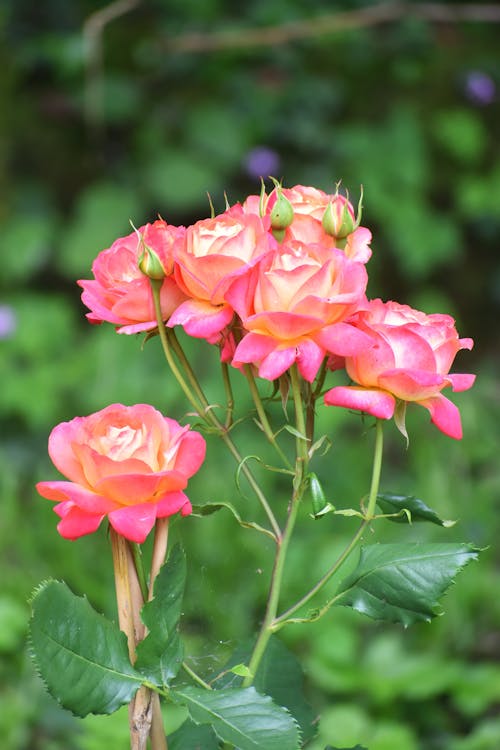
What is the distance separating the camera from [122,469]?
0.53 meters

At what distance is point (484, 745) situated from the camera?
131 centimetres

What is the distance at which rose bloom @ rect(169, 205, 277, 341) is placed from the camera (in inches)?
21.6

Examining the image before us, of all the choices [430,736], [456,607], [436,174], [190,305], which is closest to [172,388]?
[456,607]

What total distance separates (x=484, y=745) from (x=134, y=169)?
1907mm

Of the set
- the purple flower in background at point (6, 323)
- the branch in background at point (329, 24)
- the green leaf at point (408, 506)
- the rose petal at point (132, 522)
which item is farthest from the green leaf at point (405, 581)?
the purple flower in background at point (6, 323)

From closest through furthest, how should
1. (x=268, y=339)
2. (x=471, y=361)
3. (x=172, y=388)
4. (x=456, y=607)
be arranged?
(x=268, y=339) → (x=456, y=607) → (x=172, y=388) → (x=471, y=361)

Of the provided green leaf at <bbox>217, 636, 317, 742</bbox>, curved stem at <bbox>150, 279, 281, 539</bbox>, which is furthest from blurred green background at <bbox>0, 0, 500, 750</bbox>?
curved stem at <bbox>150, 279, 281, 539</bbox>

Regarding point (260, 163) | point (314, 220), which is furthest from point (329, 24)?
point (314, 220)

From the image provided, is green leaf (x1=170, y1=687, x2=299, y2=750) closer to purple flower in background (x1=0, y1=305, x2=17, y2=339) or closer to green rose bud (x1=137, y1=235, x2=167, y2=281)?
green rose bud (x1=137, y1=235, x2=167, y2=281)

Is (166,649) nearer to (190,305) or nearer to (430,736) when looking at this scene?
(190,305)

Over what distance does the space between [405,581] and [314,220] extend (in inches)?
8.2

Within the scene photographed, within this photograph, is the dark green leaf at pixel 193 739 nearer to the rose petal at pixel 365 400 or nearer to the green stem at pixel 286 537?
the green stem at pixel 286 537

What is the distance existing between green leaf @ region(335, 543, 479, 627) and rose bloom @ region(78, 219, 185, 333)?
0.19 metres

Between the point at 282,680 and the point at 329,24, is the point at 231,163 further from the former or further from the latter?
the point at 282,680
